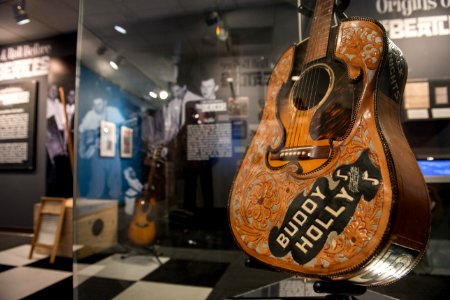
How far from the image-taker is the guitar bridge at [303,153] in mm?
708

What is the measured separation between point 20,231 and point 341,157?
3.58 m

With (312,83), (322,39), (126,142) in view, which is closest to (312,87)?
Answer: (312,83)

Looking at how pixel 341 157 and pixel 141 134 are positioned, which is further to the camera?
pixel 141 134

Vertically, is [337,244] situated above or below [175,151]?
below

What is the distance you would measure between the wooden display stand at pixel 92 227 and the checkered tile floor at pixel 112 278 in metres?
0.11

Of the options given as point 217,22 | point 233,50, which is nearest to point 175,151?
point 233,50

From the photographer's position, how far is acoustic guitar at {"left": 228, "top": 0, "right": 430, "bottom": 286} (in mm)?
586

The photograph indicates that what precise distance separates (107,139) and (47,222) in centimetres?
89

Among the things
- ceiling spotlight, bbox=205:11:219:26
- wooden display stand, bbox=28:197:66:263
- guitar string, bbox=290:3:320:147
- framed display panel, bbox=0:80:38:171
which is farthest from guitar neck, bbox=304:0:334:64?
framed display panel, bbox=0:80:38:171

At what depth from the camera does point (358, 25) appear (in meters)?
0.76

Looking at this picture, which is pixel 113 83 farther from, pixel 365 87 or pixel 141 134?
pixel 365 87

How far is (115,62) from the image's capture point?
229 centimetres

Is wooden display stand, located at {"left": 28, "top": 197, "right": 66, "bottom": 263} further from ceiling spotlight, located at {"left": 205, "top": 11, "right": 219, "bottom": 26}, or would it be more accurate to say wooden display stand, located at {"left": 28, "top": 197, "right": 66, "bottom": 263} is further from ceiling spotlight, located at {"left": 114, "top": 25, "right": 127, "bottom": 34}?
ceiling spotlight, located at {"left": 205, "top": 11, "right": 219, "bottom": 26}

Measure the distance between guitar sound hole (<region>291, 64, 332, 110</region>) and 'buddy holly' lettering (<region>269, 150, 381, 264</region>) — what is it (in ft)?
0.84
